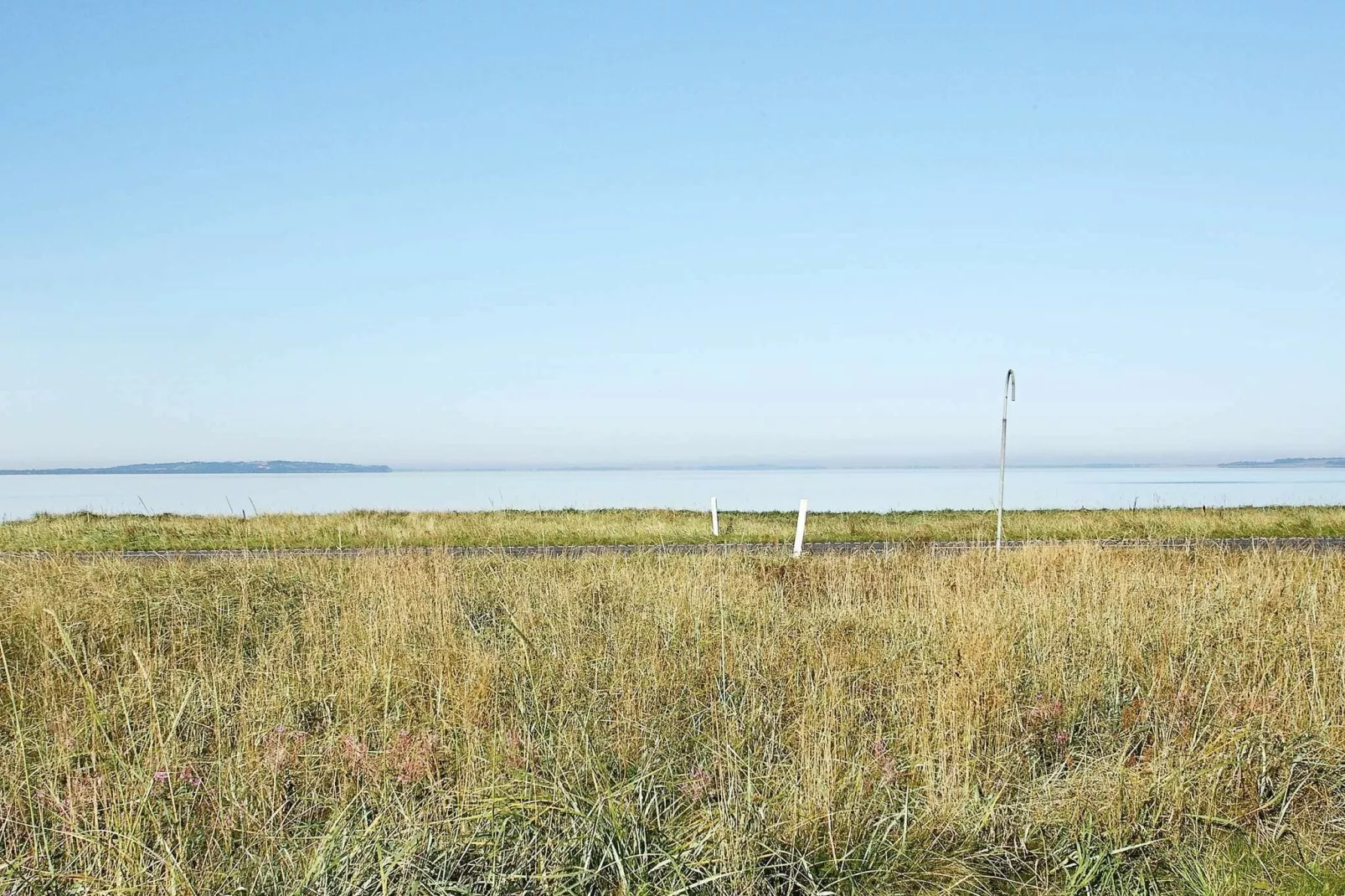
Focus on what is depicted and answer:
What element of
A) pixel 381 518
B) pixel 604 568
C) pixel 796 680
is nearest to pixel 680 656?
pixel 796 680

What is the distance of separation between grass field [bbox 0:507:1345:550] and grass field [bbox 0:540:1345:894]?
1099cm

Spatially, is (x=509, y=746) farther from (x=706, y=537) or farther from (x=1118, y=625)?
(x=706, y=537)

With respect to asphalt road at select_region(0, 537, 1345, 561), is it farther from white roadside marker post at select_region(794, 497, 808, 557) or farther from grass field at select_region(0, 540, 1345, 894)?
grass field at select_region(0, 540, 1345, 894)

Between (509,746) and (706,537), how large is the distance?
53.8ft

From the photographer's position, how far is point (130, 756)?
190 inches

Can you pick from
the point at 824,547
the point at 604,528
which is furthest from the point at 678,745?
the point at 604,528

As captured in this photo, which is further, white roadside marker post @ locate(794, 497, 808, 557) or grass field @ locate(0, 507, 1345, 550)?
grass field @ locate(0, 507, 1345, 550)

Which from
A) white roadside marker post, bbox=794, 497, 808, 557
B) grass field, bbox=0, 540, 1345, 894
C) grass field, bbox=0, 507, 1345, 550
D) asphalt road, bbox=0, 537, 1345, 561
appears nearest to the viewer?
grass field, bbox=0, 540, 1345, 894

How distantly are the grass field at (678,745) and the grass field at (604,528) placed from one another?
36.0 ft

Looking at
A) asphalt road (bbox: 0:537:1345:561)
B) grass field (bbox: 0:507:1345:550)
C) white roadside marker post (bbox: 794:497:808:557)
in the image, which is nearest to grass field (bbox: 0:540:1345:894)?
white roadside marker post (bbox: 794:497:808:557)

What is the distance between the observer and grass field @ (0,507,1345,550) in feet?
66.9

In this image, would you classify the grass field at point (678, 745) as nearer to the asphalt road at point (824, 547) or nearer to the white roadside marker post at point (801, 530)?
the white roadside marker post at point (801, 530)

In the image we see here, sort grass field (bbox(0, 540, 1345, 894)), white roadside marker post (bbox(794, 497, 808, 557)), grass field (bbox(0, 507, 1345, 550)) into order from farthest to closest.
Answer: grass field (bbox(0, 507, 1345, 550)) → white roadside marker post (bbox(794, 497, 808, 557)) → grass field (bbox(0, 540, 1345, 894))

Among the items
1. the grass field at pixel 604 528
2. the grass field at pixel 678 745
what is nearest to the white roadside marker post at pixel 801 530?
the grass field at pixel 604 528
